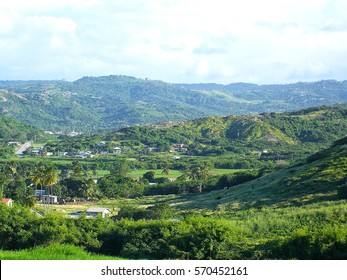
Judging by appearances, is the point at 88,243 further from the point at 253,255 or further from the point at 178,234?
the point at 253,255

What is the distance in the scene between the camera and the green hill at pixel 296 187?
2096 inches

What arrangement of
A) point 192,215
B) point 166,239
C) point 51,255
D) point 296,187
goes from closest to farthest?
1. point 51,255
2. point 166,239
3. point 192,215
4. point 296,187

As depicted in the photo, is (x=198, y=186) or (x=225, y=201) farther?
(x=198, y=186)

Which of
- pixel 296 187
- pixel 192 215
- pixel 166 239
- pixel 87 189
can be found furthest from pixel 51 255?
pixel 87 189

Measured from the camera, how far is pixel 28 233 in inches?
934

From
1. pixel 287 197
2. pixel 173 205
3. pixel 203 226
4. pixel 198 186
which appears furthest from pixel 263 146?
pixel 203 226

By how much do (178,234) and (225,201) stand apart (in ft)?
137

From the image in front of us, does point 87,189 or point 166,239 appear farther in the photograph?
point 87,189

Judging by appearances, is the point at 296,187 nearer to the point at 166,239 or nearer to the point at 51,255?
the point at 166,239

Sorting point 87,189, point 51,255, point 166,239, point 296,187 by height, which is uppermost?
point 51,255

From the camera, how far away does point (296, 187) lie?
58625 mm

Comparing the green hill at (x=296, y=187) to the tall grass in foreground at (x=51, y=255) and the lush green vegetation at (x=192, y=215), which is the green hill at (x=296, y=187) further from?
the tall grass in foreground at (x=51, y=255)

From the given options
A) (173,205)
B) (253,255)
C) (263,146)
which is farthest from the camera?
(263,146)

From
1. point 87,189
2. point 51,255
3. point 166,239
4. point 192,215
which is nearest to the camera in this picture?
point 51,255
